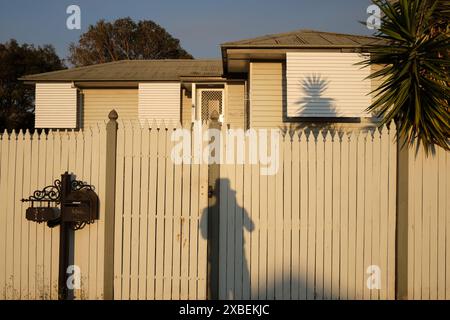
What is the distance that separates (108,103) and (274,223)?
13.1m

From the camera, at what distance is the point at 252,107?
1163cm

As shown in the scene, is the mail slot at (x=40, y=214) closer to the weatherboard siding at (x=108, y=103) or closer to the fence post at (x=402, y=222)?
the fence post at (x=402, y=222)

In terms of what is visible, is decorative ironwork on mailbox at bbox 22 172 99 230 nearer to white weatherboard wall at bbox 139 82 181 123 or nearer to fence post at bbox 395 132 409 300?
fence post at bbox 395 132 409 300

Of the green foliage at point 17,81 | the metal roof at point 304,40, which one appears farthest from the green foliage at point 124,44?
the metal roof at point 304,40

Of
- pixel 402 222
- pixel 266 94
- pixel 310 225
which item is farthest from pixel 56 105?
pixel 402 222

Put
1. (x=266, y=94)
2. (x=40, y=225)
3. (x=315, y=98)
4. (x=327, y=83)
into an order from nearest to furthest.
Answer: (x=40, y=225) < (x=327, y=83) < (x=315, y=98) < (x=266, y=94)

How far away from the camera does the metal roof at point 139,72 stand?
16.2 meters

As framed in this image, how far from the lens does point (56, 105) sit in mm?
16297

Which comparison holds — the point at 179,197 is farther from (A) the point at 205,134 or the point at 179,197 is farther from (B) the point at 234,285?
(B) the point at 234,285

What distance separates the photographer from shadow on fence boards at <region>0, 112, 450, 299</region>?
5.43 m

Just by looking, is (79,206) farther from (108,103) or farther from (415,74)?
(108,103)

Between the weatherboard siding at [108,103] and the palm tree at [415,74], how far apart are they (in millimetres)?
12509

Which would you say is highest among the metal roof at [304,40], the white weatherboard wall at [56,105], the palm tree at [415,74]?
the metal roof at [304,40]

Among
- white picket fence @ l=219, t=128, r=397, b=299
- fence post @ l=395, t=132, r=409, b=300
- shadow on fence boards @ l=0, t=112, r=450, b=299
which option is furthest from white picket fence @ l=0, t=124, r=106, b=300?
fence post @ l=395, t=132, r=409, b=300
